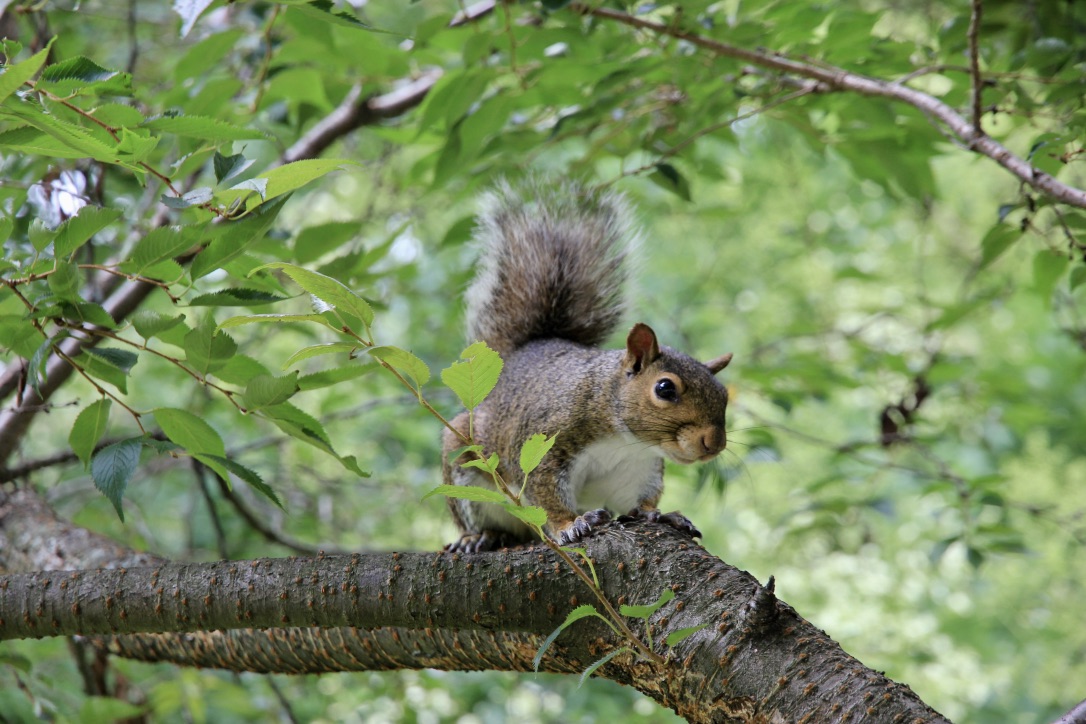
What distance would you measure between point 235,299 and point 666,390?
990mm

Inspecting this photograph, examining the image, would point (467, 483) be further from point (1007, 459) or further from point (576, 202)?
point (1007, 459)

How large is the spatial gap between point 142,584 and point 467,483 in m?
0.74

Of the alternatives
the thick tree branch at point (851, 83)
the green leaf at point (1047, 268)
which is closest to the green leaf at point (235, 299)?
the thick tree branch at point (851, 83)

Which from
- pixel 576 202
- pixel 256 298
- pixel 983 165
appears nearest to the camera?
pixel 256 298

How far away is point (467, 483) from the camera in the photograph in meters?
1.98

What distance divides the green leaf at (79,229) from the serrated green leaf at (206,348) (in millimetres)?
155

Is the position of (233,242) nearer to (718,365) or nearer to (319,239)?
(319,239)

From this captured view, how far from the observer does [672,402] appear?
195 cm

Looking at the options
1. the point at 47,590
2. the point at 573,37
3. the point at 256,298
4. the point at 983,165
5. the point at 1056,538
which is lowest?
the point at 1056,538

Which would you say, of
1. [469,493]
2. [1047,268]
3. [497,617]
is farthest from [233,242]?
[1047,268]

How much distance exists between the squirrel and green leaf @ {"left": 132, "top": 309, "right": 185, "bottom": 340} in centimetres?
69

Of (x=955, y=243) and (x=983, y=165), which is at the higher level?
(x=983, y=165)

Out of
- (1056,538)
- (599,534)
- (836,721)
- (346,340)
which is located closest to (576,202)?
(599,534)

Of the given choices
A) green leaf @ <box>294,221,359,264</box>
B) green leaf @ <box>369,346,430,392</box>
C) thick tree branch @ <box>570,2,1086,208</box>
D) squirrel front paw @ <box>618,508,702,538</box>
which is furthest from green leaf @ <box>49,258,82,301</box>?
thick tree branch @ <box>570,2,1086,208</box>
